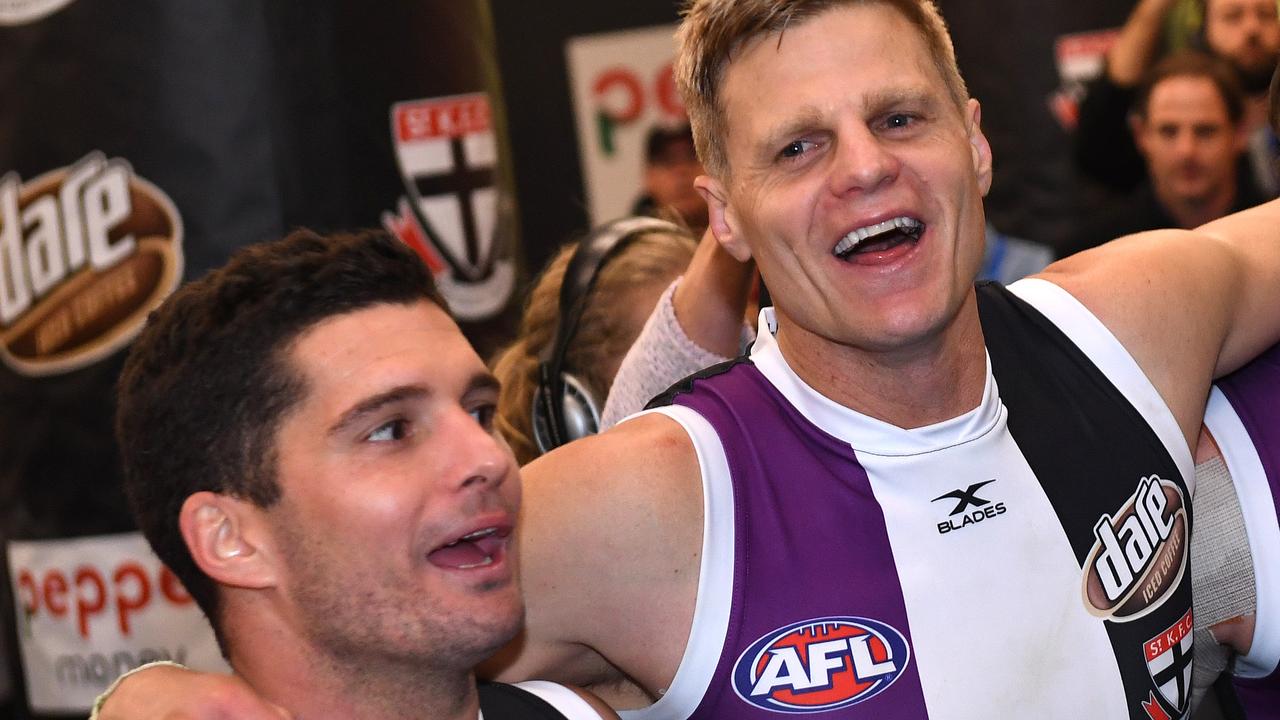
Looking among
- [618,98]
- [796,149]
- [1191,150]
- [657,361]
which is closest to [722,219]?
[796,149]

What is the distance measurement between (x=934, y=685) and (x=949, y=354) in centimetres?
45

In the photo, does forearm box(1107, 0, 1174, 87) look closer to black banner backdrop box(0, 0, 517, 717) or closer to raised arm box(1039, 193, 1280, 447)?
raised arm box(1039, 193, 1280, 447)

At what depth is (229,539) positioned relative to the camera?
1679 mm

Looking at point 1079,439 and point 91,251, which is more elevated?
point 91,251

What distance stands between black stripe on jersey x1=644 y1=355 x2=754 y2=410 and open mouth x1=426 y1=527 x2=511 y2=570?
397mm

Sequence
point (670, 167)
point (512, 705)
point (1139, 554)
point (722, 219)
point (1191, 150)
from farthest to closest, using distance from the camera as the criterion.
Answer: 1. point (670, 167)
2. point (1191, 150)
3. point (722, 219)
4. point (1139, 554)
5. point (512, 705)

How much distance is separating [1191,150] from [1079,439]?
264 centimetres

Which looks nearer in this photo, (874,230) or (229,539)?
(229,539)

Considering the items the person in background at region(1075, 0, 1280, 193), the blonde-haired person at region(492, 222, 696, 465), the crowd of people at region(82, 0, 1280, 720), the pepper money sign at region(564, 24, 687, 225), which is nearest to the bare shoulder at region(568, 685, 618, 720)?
the crowd of people at region(82, 0, 1280, 720)

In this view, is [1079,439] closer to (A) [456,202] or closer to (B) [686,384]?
(B) [686,384]

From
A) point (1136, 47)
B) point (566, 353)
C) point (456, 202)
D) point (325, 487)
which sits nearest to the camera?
point (325, 487)

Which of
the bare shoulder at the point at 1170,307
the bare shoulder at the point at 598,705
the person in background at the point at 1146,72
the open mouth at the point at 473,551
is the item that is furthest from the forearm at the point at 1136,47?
the open mouth at the point at 473,551

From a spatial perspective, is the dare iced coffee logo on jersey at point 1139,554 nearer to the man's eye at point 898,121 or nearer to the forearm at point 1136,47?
the man's eye at point 898,121

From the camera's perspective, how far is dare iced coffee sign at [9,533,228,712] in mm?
2570
